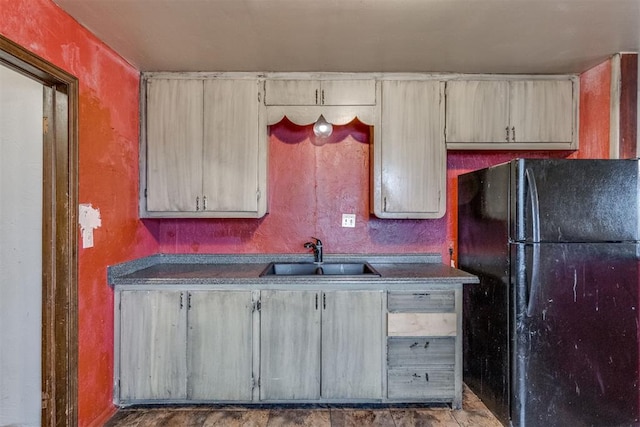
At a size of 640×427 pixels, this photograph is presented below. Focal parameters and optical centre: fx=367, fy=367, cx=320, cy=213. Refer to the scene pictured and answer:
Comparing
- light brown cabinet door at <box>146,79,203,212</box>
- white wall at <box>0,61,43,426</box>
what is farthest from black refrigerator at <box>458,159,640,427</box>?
white wall at <box>0,61,43,426</box>

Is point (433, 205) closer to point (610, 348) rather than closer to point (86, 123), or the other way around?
point (610, 348)

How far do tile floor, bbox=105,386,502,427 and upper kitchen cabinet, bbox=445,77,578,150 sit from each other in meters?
1.85

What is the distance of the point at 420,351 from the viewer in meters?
2.37

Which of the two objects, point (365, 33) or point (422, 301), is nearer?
point (365, 33)

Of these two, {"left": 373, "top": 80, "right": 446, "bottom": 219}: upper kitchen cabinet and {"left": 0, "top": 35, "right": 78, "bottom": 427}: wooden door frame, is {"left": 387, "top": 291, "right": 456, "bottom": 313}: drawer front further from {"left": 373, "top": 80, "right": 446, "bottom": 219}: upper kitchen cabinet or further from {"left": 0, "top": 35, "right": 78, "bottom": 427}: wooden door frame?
{"left": 0, "top": 35, "right": 78, "bottom": 427}: wooden door frame

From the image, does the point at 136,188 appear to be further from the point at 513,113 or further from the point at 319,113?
the point at 513,113

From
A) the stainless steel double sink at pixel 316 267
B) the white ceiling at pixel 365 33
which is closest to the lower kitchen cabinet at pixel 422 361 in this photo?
the stainless steel double sink at pixel 316 267

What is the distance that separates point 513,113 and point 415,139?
0.74m

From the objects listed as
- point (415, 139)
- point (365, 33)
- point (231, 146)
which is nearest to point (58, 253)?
point (231, 146)

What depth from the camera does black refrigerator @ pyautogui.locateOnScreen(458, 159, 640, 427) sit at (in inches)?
79.9

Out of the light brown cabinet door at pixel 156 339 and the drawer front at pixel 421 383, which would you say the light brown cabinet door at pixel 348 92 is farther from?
the drawer front at pixel 421 383

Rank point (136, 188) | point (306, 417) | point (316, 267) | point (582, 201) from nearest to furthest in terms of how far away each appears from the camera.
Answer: point (582, 201) → point (306, 417) → point (136, 188) → point (316, 267)

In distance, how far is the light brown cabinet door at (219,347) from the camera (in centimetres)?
237

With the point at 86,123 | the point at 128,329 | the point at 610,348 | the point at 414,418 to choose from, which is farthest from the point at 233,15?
the point at 610,348
